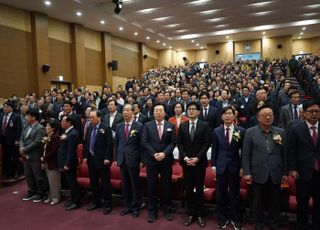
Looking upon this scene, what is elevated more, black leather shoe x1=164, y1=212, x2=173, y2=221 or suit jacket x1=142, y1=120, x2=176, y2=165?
suit jacket x1=142, y1=120, x2=176, y2=165

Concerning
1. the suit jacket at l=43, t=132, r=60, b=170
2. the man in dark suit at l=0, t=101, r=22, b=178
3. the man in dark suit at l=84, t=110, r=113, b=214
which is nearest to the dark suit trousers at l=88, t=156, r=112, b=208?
the man in dark suit at l=84, t=110, r=113, b=214

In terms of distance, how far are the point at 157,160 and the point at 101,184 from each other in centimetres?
103

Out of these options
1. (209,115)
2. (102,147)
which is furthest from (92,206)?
(209,115)

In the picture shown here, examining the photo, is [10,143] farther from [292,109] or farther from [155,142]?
[292,109]

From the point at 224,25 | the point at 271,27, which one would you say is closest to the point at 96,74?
the point at 224,25

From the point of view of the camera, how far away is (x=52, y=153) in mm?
4238

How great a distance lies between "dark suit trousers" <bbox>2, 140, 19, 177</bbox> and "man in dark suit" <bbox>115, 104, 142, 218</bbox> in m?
2.94

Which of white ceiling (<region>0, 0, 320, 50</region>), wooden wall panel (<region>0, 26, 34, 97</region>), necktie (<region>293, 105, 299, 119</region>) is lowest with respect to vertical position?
necktie (<region>293, 105, 299, 119</region>)

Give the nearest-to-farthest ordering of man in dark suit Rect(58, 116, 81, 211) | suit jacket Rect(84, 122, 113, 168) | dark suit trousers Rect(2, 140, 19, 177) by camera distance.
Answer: suit jacket Rect(84, 122, 113, 168) < man in dark suit Rect(58, 116, 81, 211) < dark suit trousers Rect(2, 140, 19, 177)

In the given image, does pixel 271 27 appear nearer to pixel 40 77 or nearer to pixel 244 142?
pixel 40 77

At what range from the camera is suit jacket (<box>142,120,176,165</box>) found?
361 cm

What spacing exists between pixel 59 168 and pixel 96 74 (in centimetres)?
1334

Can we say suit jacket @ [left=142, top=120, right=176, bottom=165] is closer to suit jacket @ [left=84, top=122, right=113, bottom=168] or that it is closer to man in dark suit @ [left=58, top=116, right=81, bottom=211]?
suit jacket @ [left=84, top=122, right=113, bottom=168]

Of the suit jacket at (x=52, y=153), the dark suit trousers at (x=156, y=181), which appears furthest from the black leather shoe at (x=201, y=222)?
the suit jacket at (x=52, y=153)
